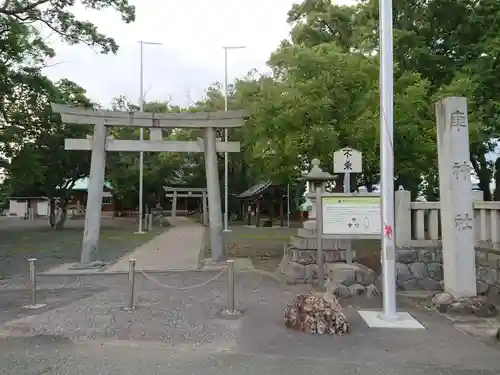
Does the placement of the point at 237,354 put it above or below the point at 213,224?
below

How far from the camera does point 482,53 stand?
1330cm

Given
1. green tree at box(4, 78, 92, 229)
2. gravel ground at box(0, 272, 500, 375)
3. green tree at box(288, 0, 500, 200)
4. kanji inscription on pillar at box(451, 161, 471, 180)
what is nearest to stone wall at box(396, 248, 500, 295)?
gravel ground at box(0, 272, 500, 375)

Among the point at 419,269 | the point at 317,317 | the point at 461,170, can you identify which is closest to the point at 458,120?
the point at 461,170

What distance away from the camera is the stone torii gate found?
12891mm

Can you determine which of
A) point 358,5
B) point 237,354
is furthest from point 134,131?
point 237,354

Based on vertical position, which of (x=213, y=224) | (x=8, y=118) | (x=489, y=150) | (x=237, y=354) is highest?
(x=8, y=118)

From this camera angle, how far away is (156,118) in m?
13.5

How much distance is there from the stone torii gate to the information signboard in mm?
5146

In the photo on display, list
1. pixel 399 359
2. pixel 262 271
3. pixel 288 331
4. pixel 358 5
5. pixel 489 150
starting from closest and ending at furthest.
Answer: pixel 399 359 < pixel 288 331 < pixel 262 271 < pixel 358 5 < pixel 489 150

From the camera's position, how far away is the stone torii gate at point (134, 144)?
508 inches

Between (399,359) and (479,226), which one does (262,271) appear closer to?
(479,226)

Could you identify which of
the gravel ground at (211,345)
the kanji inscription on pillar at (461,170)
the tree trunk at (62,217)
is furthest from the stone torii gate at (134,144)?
the tree trunk at (62,217)

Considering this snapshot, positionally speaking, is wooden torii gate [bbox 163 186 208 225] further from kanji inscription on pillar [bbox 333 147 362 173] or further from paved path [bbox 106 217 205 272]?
kanji inscription on pillar [bbox 333 147 362 173]

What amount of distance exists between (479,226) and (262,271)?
5.11 meters
